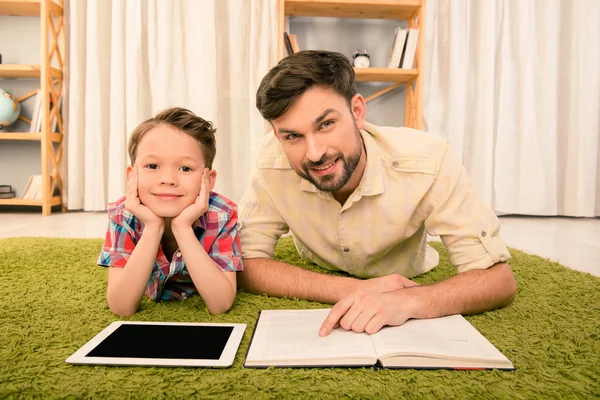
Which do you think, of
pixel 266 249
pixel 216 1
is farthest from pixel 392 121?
pixel 266 249

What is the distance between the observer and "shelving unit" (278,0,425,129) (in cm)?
288

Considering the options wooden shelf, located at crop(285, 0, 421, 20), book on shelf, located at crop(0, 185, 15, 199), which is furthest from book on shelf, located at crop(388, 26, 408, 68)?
book on shelf, located at crop(0, 185, 15, 199)

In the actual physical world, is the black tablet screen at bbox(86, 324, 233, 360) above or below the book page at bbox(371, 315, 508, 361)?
→ below

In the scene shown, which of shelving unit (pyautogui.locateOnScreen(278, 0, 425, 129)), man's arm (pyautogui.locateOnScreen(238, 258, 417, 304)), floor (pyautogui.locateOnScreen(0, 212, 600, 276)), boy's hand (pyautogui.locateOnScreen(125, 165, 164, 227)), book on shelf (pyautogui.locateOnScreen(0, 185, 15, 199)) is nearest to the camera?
boy's hand (pyautogui.locateOnScreen(125, 165, 164, 227))

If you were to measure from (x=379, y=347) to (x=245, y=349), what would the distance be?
0.83ft

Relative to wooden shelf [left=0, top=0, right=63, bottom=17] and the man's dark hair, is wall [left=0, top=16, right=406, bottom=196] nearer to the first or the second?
wooden shelf [left=0, top=0, right=63, bottom=17]

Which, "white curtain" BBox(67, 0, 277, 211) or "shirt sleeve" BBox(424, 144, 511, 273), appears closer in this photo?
"shirt sleeve" BBox(424, 144, 511, 273)

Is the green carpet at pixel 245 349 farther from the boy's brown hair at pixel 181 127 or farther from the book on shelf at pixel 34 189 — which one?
the book on shelf at pixel 34 189

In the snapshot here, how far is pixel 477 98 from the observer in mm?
3195

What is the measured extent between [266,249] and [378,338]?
50 cm

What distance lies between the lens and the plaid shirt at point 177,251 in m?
1.08

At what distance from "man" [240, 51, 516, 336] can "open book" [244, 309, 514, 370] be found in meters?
0.03

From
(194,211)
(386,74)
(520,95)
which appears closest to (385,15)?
(386,74)

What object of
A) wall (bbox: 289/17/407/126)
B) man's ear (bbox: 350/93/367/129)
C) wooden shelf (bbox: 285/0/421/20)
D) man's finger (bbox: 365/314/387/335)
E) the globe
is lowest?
man's finger (bbox: 365/314/387/335)
